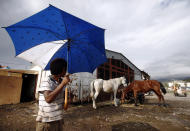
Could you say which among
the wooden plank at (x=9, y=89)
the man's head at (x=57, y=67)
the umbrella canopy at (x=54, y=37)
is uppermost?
the umbrella canopy at (x=54, y=37)

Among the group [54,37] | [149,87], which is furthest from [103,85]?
[54,37]

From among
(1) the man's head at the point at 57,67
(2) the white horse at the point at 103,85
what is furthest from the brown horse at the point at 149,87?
(1) the man's head at the point at 57,67

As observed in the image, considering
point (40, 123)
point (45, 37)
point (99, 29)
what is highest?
point (99, 29)

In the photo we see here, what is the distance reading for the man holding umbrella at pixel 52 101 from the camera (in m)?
1.32

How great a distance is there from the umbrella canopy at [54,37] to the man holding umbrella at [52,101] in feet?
2.51

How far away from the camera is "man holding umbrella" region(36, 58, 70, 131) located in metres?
1.32

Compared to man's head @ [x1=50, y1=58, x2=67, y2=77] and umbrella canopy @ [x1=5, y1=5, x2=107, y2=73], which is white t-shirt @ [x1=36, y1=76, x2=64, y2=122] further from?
umbrella canopy @ [x1=5, y1=5, x2=107, y2=73]

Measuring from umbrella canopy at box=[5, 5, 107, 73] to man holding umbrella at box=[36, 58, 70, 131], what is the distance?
766 millimetres

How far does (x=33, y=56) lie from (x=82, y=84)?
18.8ft

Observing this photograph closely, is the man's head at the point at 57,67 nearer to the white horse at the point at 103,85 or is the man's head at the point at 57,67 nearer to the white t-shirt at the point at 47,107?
the white t-shirt at the point at 47,107

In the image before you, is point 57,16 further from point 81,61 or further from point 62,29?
point 81,61

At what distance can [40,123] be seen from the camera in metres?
1.40

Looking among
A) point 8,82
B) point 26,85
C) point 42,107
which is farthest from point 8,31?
point 26,85

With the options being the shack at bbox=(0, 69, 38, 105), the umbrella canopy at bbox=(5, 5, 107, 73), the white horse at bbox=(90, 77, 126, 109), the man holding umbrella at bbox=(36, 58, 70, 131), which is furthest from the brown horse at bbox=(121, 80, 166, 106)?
the shack at bbox=(0, 69, 38, 105)
